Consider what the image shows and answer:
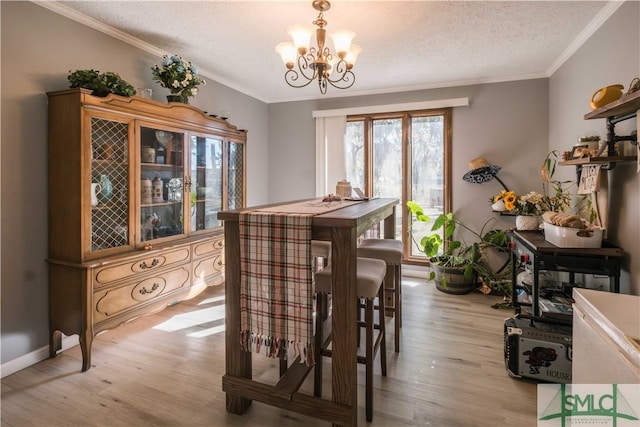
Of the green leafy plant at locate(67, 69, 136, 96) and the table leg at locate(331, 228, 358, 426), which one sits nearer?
the table leg at locate(331, 228, 358, 426)

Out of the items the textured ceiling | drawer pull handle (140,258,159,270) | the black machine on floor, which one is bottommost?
the black machine on floor

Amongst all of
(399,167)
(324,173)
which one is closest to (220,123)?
(324,173)

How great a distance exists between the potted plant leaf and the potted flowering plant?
2.78 metres

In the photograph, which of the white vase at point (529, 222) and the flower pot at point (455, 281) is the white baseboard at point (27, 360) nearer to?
the flower pot at point (455, 281)

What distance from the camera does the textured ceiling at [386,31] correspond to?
2.26m

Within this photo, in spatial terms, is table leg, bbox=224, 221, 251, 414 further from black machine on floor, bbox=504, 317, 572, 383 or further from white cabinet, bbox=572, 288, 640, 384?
black machine on floor, bbox=504, 317, 572, 383

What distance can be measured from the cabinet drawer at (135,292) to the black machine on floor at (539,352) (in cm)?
255

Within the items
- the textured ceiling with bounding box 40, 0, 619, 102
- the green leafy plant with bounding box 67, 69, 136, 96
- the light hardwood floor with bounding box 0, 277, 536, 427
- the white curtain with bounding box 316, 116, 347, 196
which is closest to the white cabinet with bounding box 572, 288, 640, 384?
the light hardwood floor with bounding box 0, 277, 536, 427

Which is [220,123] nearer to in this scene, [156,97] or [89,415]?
[156,97]

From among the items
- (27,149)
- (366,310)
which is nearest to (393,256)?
(366,310)

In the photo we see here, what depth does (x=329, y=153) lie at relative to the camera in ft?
14.8

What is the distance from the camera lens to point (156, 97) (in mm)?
3027

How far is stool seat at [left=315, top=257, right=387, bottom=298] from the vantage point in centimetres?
169

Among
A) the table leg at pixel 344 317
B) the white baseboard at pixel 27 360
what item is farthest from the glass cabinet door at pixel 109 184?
the table leg at pixel 344 317
